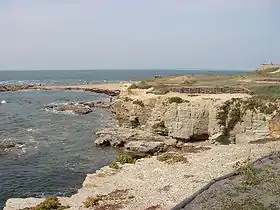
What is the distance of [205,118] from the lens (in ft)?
149

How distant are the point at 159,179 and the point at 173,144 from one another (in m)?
14.8

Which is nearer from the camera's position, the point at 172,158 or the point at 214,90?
the point at 172,158

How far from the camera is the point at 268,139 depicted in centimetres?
3994

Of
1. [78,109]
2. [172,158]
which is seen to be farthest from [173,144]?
[78,109]

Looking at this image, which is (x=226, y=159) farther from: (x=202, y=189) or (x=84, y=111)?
(x=84, y=111)

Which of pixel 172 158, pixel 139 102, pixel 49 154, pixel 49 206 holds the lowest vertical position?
pixel 49 154

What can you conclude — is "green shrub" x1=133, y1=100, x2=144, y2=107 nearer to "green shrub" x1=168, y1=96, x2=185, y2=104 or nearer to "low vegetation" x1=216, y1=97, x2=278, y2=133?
"green shrub" x1=168, y1=96, x2=185, y2=104

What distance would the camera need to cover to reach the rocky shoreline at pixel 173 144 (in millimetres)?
27219

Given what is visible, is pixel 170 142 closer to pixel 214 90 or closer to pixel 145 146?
pixel 145 146

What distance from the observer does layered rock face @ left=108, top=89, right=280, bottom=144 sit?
138 ft

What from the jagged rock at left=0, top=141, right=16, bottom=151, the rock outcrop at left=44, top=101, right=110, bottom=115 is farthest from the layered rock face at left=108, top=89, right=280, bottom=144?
the rock outcrop at left=44, top=101, right=110, bottom=115

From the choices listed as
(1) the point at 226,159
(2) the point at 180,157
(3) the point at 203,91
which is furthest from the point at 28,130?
(1) the point at 226,159

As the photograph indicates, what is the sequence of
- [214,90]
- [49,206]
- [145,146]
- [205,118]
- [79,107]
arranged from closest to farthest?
[49,206]
[145,146]
[205,118]
[214,90]
[79,107]

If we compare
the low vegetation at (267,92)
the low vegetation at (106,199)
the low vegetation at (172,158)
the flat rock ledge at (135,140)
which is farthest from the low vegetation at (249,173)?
the low vegetation at (267,92)
